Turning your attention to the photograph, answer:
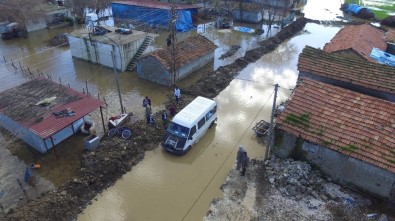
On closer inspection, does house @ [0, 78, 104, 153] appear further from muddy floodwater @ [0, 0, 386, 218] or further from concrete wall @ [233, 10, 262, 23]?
concrete wall @ [233, 10, 262, 23]

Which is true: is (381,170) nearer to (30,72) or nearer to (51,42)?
(30,72)

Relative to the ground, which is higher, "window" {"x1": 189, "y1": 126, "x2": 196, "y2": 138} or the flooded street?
"window" {"x1": 189, "y1": 126, "x2": 196, "y2": 138}

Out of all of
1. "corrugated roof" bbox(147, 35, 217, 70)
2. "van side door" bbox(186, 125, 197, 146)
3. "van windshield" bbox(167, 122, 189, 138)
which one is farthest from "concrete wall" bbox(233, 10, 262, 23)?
"van windshield" bbox(167, 122, 189, 138)

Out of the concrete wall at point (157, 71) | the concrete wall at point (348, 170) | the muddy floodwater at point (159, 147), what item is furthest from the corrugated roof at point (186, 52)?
the concrete wall at point (348, 170)

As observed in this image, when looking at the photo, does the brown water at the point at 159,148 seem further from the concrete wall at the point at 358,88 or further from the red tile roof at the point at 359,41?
the red tile roof at the point at 359,41

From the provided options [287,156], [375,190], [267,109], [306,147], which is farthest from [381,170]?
[267,109]
